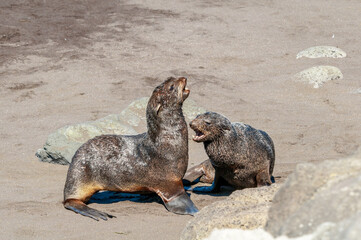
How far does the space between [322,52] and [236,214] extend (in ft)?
32.8

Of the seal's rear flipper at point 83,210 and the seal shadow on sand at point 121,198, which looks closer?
the seal's rear flipper at point 83,210

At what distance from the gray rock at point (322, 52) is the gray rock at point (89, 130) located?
4438mm

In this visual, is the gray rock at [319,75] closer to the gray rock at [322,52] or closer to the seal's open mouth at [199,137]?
the gray rock at [322,52]

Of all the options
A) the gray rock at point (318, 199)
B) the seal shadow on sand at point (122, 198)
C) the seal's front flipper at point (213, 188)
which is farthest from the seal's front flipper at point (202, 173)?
the gray rock at point (318, 199)

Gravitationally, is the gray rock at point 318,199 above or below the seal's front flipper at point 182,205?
above

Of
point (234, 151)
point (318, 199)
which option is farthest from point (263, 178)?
point (318, 199)

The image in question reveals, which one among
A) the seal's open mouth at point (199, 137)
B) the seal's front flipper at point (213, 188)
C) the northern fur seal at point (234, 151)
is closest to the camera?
the seal's open mouth at point (199, 137)

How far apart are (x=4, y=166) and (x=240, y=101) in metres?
4.49

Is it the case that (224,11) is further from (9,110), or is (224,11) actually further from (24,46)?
(9,110)

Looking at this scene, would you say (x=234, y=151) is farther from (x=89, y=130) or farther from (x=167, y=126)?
(x=89, y=130)

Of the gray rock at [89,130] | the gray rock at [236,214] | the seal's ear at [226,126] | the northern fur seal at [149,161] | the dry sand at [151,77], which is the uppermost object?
the gray rock at [236,214]

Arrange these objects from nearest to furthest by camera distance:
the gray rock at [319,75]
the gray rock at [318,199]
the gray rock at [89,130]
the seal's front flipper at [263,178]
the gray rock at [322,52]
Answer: the gray rock at [318,199]
the seal's front flipper at [263,178]
the gray rock at [89,130]
the gray rock at [319,75]
the gray rock at [322,52]

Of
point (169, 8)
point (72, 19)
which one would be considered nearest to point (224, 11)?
point (169, 8)

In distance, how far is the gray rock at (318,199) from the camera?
127 inches
